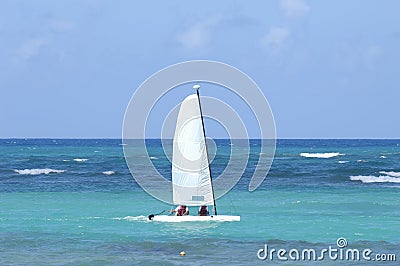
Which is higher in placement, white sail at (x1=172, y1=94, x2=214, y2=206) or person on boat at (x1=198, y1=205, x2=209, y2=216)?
white sail at (x1=172, y1=94, x2=214, y2=206)

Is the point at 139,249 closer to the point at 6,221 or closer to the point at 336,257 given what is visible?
the point at 336,257

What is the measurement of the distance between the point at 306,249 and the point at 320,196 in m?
21.4

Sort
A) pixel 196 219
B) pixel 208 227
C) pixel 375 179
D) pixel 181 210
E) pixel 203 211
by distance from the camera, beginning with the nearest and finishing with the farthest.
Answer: pixel 208 227
pixel 196 219
pixel 203 211
pixel 181 210
pixel 375 179

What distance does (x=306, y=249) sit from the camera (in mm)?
27422

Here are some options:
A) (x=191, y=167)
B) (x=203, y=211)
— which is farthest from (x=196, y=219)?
(x=191, y=167)

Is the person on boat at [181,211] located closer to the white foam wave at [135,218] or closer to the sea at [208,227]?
the sea at [208,227]

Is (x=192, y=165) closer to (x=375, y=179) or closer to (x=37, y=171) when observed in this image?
(x=375, y=179)

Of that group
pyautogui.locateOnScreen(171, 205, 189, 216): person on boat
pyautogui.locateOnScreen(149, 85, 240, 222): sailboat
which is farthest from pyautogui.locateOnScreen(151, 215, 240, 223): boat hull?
pyautogui.locateOnScreen(171, 205, 189, 216): person on boat

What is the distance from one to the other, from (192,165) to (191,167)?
0.34ft

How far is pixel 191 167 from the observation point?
3391 cm

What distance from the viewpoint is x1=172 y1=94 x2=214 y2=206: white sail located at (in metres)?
33.7

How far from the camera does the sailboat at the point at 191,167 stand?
3353 centimetres

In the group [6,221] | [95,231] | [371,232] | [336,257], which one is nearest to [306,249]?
[336,257]

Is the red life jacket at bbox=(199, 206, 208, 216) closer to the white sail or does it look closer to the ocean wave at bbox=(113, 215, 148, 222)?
the white sail
